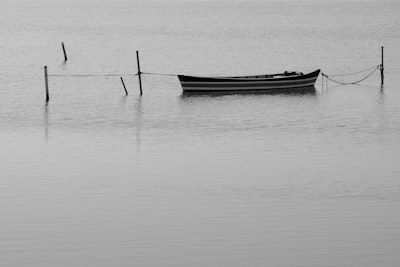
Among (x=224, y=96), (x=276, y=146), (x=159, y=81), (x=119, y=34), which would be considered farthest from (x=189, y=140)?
(x=119, y=34)

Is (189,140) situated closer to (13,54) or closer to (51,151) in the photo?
(51,151)

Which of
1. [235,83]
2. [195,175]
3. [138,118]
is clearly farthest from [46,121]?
[195,175]

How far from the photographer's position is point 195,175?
26.2 m

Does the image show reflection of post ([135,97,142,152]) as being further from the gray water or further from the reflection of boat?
the reflection of boat

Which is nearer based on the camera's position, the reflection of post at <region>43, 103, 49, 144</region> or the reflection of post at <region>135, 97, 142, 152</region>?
the reflection of post at <region>135, 97, 142, 152</region>

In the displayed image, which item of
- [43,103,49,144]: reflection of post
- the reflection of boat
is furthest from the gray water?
the reflection of boat

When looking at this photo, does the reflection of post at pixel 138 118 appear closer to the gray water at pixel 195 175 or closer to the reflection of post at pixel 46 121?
the gray water at pixel 195 175

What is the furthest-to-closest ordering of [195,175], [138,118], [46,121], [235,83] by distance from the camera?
[235,83] < [138,118] < [46,121] < [195,175]

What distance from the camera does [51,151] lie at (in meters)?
30.2

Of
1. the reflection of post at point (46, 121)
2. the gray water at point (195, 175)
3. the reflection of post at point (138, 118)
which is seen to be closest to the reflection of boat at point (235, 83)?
the gray water at point (195, 175)

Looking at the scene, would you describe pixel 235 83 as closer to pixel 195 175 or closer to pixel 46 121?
pixel 46 121

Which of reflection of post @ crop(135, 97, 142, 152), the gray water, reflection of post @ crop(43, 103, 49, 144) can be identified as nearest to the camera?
the gray water

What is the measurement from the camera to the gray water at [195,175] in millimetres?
18594

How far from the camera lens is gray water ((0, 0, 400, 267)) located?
732 inches
